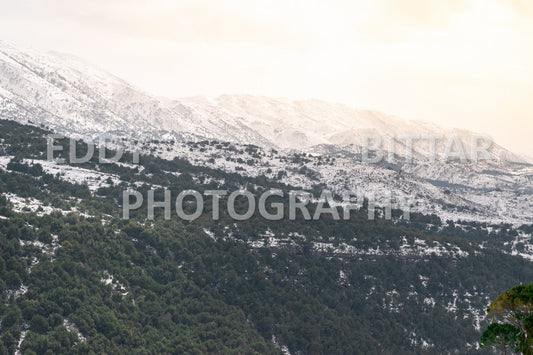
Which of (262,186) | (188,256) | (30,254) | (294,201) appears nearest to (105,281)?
(30,254)

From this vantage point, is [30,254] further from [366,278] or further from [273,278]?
[366,278]

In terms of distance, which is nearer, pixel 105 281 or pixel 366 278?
pixel 105 281

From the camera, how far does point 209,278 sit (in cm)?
11925

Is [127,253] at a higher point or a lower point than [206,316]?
higher

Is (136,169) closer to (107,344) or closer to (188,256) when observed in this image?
(188,256)

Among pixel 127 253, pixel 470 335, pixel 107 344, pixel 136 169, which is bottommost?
pixel 470 335

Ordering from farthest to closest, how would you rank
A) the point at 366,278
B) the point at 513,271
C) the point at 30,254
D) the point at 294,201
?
the point at 294,201 → the point at 513,271 → the point at 366,278 → the point at 30,254

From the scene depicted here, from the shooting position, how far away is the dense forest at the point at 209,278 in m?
88.2

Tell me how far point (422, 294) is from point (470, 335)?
12.7 meters

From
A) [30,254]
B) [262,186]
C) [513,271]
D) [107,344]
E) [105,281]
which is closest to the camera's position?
[107,344]

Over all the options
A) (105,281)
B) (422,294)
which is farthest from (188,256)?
(422,294)

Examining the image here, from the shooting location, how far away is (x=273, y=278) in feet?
404

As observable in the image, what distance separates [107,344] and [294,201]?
291 feet

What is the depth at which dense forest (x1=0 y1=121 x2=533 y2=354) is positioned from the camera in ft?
289
